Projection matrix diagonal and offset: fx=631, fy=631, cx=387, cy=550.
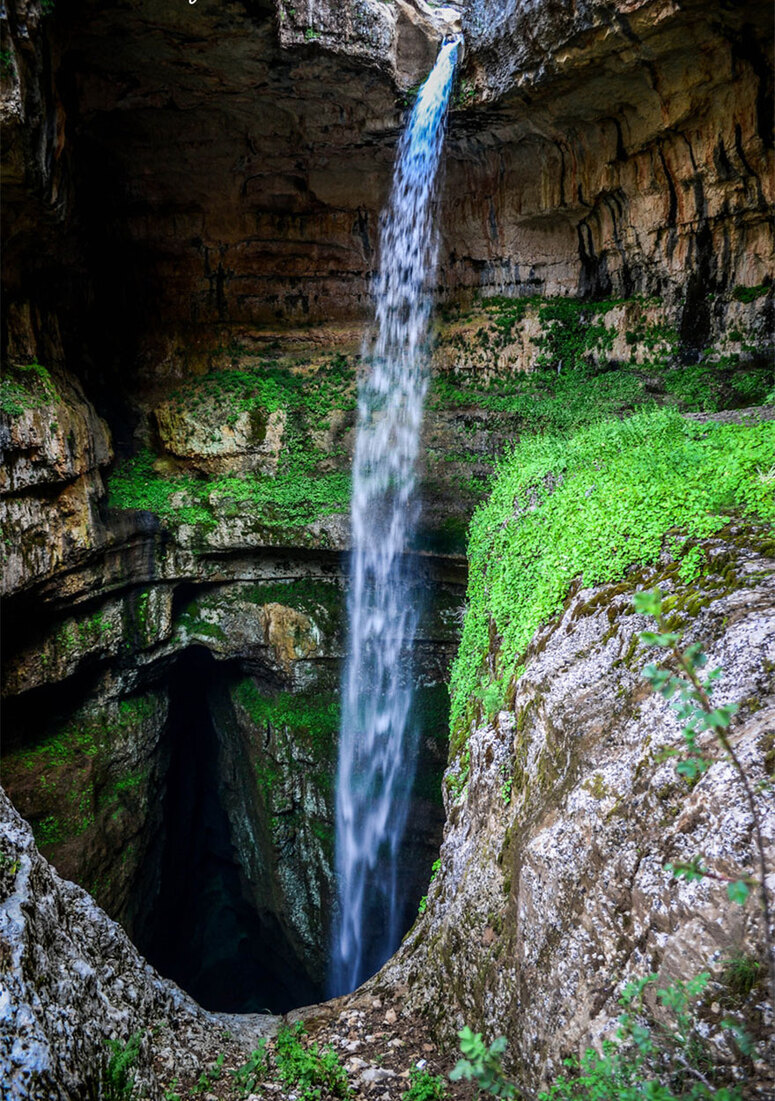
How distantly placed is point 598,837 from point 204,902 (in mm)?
14400

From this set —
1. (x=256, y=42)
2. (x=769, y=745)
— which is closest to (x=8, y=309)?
(x=256, y=42)

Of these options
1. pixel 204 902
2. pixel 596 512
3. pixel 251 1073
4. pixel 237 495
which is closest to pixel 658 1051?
pixel 251 1073

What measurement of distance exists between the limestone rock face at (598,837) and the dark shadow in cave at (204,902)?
32.7 ft

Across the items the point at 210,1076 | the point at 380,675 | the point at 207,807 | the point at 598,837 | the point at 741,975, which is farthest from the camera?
the point at 207,807

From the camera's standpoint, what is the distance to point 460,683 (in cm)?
750

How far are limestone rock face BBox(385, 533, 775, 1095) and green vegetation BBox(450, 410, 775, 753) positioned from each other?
0.34m

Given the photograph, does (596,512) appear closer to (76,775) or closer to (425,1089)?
(425,1089)

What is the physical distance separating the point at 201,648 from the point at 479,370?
868 centimetres

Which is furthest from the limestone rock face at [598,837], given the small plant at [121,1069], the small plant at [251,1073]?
the small plant at [121,1069]

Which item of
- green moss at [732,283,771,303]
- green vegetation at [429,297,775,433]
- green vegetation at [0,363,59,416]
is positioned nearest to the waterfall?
green vegetation at [429,297,775,433]

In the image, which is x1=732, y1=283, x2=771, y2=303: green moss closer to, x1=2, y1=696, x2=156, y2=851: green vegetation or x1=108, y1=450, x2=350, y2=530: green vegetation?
x1=108, y1=450, x2=350, y2=530: green vegetation

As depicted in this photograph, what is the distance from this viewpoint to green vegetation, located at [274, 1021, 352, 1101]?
4.23m

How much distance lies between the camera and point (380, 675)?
12562 mm

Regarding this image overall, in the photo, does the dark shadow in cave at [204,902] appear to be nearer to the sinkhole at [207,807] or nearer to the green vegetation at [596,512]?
the sinkhole at [207,807]
